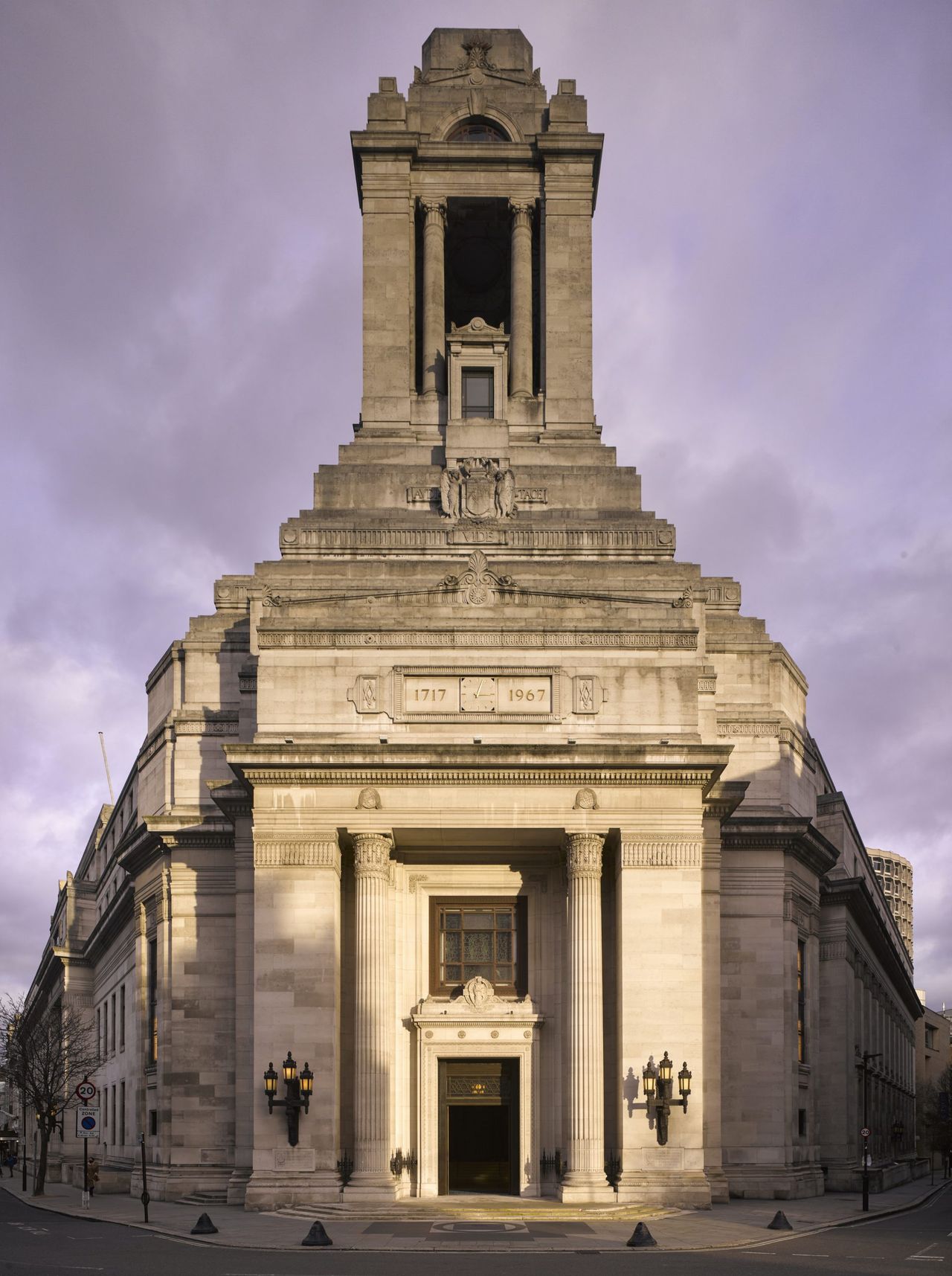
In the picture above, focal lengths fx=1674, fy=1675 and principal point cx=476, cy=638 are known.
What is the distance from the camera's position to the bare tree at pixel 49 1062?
77062 mm

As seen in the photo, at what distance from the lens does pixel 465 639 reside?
52.3 metres

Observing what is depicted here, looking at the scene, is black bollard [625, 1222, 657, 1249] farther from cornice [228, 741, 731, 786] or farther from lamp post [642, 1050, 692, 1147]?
cornice [228, 741, 731, 786]

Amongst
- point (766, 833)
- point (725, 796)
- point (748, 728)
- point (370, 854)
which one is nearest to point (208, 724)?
point (370, 854)

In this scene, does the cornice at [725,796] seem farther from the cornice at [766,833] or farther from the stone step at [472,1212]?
the stone step at [472,1212]

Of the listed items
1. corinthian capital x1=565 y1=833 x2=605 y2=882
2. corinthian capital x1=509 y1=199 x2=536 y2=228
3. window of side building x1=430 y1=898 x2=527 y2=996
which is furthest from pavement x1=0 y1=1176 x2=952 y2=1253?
corinthian capital x1=509 y1=199 x2=536 y2=228

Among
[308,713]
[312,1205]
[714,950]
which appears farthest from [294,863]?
[714,950]

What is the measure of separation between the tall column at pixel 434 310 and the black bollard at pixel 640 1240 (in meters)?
37.2

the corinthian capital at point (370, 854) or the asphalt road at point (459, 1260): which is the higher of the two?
the corinthian capital at point (370, 854)

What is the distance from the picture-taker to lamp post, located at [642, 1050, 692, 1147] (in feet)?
160

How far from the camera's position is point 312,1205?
48.3 metres

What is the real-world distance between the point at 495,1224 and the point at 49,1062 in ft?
126

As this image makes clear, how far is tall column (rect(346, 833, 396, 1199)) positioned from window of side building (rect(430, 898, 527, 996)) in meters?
3.21

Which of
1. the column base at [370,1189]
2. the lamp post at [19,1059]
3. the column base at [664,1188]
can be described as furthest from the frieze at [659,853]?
the lamp post at [19,1059]

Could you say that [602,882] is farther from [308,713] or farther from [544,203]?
[544,203]
